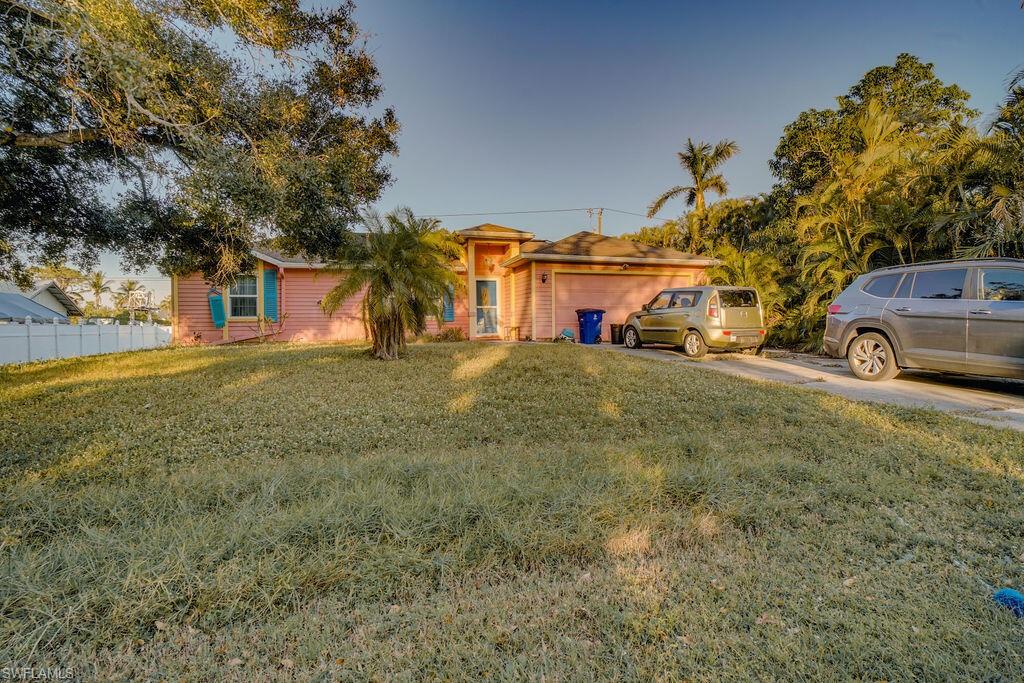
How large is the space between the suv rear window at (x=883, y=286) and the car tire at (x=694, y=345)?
10.6 ft

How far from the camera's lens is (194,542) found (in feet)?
7.54

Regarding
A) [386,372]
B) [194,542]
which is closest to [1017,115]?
[386,372]

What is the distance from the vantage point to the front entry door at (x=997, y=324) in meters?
5.72

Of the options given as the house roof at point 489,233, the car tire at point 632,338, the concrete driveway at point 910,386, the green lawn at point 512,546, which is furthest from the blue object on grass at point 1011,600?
the house roof at point 489,233

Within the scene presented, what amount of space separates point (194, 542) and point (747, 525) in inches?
123

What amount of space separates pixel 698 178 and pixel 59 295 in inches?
1984

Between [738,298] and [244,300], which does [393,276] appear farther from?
[244,300]

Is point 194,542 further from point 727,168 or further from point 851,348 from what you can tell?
point 727,168

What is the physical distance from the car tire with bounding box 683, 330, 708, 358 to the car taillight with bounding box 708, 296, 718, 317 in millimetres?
556

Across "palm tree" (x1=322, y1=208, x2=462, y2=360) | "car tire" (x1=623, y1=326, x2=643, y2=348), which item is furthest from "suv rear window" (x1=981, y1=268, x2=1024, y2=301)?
"palm tree" (x1=322, y1=208, x2=462, y2=360)

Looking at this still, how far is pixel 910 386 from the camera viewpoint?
7.09 m

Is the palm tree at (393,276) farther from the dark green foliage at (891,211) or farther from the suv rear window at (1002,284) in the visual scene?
the dark green foliage at (891,211)

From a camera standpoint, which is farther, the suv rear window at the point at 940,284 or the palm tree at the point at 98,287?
the palm tree at the point at 98,287

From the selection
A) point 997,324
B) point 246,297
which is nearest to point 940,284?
point 997,324
